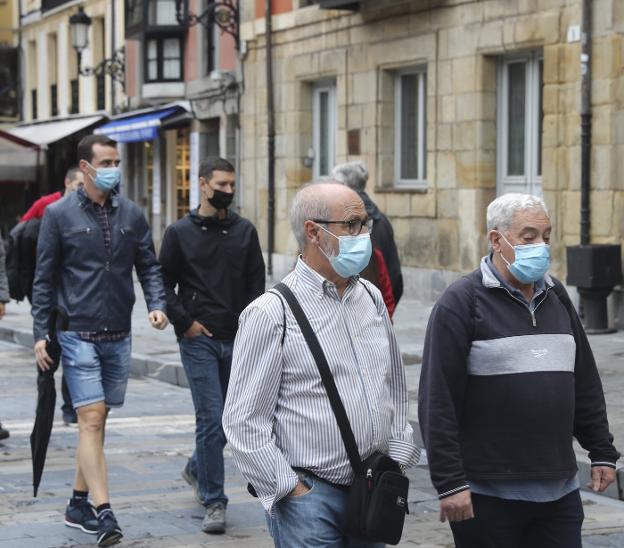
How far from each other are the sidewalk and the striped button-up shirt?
4045 millimetres

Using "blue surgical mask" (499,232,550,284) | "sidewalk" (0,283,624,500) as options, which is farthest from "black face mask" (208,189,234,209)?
"blue surgical mask" (499,232,550,284)

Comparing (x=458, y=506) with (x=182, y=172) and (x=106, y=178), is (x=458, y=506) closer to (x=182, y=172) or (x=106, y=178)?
(x=106, y=178)

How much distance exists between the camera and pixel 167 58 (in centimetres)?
2781

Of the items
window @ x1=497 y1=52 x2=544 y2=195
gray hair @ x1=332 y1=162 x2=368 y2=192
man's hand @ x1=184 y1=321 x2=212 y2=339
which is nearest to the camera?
man's hand @ x1=184 y1=321 x2=212 y2=339

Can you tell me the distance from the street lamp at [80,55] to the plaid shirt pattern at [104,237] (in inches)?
871

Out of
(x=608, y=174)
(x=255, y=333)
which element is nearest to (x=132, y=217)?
(x=255, y=333)

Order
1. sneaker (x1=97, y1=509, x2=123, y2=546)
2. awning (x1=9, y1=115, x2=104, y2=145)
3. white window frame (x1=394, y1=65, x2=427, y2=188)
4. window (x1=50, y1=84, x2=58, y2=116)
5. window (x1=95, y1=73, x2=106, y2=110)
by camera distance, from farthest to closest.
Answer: window (x1=50, y1=84, x2=58, y2=116) → window (x1=95, y1=73, x2=106, y2=110) → awning (x1=9, y1=115, x2=104, y2=145) → white window frame (x1=394, y1=65, x2=427, y2=188) → sneaker (x1=97, y1=509, x2=123, y2=546)

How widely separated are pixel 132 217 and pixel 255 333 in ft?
10.1

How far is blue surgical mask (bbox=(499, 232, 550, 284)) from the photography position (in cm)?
441

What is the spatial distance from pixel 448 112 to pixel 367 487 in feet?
48.0

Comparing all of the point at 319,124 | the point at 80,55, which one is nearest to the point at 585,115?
the point at 319,124

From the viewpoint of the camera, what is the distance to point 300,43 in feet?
72.8

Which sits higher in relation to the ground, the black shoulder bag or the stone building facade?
the stone building facade

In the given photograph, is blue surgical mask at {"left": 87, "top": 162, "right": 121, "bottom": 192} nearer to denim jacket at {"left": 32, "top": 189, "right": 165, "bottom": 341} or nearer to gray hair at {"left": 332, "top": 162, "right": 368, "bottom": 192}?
denim jacket at {"left": 32, "top": 189, "right": 165, "bottom": 341}
